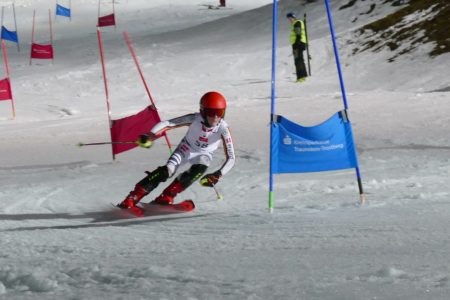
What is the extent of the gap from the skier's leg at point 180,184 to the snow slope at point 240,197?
318mm

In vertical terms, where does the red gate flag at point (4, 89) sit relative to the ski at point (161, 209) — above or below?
above

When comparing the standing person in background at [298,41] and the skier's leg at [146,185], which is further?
the standing person in background at [298,41]

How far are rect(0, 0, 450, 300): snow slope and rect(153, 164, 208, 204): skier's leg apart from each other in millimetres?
318

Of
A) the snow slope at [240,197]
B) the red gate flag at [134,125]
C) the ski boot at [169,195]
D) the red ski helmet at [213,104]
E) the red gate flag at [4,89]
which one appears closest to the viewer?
the snow slope at [240,197]

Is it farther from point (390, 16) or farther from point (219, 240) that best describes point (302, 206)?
point (390, 16)

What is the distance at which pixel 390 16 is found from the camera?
2308 cm

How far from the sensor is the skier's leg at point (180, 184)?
7.05 m

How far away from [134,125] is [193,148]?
104 inches

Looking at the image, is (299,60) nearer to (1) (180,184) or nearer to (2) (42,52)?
(2) (42,52)

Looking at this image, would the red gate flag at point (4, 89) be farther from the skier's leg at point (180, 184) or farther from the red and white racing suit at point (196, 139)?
the skier's leg at point (180, 184)

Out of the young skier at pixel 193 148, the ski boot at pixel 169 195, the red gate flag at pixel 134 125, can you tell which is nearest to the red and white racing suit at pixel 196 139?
the young skier at pixel 193 148

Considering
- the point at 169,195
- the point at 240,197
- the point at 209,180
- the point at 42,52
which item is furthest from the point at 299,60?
the point at 209,180

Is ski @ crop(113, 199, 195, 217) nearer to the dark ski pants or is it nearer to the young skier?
the young skier

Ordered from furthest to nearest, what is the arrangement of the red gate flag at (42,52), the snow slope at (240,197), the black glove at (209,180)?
the red gate flag at (42,52) < the black glove at (209,180) < the snow slope at (240,197)
